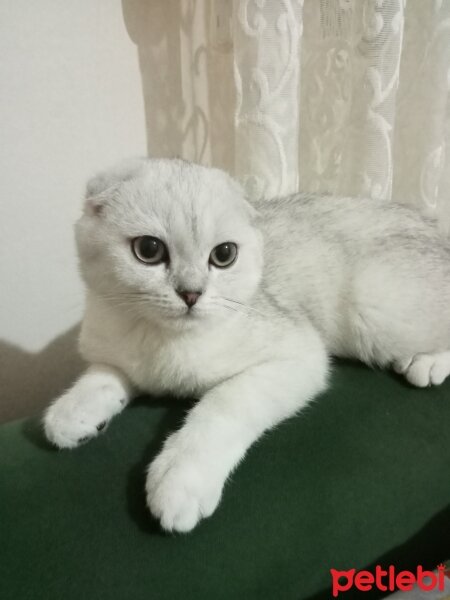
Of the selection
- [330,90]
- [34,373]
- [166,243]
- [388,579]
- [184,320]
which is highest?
[330,90]

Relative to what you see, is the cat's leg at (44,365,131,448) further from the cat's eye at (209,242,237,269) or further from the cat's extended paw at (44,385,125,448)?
the cat's eye at (209,242,237,269)

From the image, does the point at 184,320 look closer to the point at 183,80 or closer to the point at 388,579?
the point at 388,579

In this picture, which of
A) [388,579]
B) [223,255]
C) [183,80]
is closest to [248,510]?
[388,579]

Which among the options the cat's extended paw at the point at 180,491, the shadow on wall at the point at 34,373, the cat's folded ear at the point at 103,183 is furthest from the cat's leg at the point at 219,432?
the shadow on wall at the point at 34,373

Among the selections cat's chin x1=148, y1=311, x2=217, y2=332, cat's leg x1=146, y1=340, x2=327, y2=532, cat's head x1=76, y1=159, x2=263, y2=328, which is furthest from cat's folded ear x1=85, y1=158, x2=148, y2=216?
cat's leg x1=146, y1=340, x2=327, y2=532

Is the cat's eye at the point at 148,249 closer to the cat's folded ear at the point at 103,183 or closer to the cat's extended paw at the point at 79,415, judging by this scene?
the cat's folded ear at the point at 103,183

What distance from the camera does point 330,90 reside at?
3.72ft

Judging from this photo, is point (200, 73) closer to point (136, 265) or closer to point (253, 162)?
point (253, 162)

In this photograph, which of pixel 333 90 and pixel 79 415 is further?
pixel 333 90

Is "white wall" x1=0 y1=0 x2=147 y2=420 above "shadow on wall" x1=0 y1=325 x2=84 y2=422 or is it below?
above

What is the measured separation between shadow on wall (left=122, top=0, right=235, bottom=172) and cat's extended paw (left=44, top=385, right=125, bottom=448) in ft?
2.51

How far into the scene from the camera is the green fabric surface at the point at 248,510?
560 mm

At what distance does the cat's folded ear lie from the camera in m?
0.75

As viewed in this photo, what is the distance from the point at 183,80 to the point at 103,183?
2.22ft
